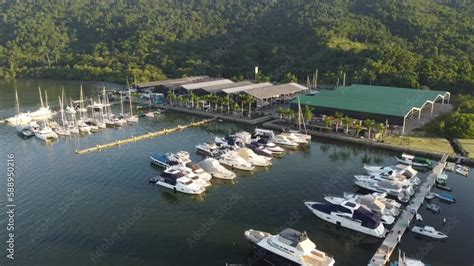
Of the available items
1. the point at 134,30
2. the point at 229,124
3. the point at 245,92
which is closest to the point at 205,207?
the point at 229,124

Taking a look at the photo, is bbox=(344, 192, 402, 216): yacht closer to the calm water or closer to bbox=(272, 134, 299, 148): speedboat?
the calm water

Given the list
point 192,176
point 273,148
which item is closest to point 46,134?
point 192,176

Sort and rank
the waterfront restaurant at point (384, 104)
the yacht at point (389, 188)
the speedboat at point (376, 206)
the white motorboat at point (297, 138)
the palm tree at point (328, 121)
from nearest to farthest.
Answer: the speedboat at point (376, 206)
the yacht at point (389, 188)
the white motorboat at point (297, 138)
the waterfront restaurant at point (384, 104)
the palm tree at point (328, 121)

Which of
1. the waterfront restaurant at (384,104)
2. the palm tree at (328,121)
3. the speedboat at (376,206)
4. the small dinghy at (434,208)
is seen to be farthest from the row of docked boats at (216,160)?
the small dinghy at (434,208)

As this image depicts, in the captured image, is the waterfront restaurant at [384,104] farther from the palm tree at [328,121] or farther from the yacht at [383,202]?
the yacht at [383,202]

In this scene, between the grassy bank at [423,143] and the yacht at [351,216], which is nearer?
the yacht at [351,216]

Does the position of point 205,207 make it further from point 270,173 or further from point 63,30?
point 63,30
